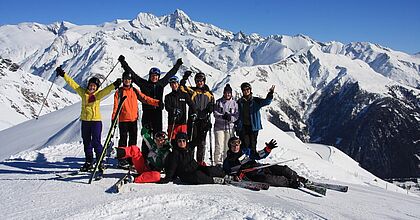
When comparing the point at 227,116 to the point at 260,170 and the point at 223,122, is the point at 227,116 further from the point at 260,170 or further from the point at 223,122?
the point at 260,170

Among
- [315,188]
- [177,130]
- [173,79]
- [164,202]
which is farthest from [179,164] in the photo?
[315,188]

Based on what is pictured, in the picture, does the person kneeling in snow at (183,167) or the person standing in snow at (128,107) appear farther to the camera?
the person standing in snow at (128,107)

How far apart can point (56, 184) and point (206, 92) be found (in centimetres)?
456

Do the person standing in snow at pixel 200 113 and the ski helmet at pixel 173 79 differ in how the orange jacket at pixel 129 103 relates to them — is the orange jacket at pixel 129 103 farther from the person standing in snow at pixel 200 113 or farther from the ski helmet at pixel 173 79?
the person standing in snow at pixel 200 113

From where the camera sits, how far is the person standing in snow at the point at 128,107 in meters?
9.55

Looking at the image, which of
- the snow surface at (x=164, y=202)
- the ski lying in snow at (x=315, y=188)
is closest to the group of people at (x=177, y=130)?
the ski lying in snow at (x=315, y=188)

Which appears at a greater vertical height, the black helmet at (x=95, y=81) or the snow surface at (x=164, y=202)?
the black helmet at (x=95, y=81)

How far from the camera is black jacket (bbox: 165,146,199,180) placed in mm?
8258

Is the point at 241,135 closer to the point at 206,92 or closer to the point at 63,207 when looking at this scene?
the point at 206,92

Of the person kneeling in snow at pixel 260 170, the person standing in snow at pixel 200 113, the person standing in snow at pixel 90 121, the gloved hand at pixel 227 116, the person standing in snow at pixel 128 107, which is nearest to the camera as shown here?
the person kneeling in snow at pixel 260 170

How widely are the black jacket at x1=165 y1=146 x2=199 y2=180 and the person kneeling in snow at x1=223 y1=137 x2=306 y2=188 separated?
3.89 feet

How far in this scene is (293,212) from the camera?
262 inches

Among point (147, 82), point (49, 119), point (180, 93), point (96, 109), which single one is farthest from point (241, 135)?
point (49, 119)

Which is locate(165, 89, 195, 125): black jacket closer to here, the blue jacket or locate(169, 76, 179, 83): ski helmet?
locate(169, 76, 179, 83): ski helmet
